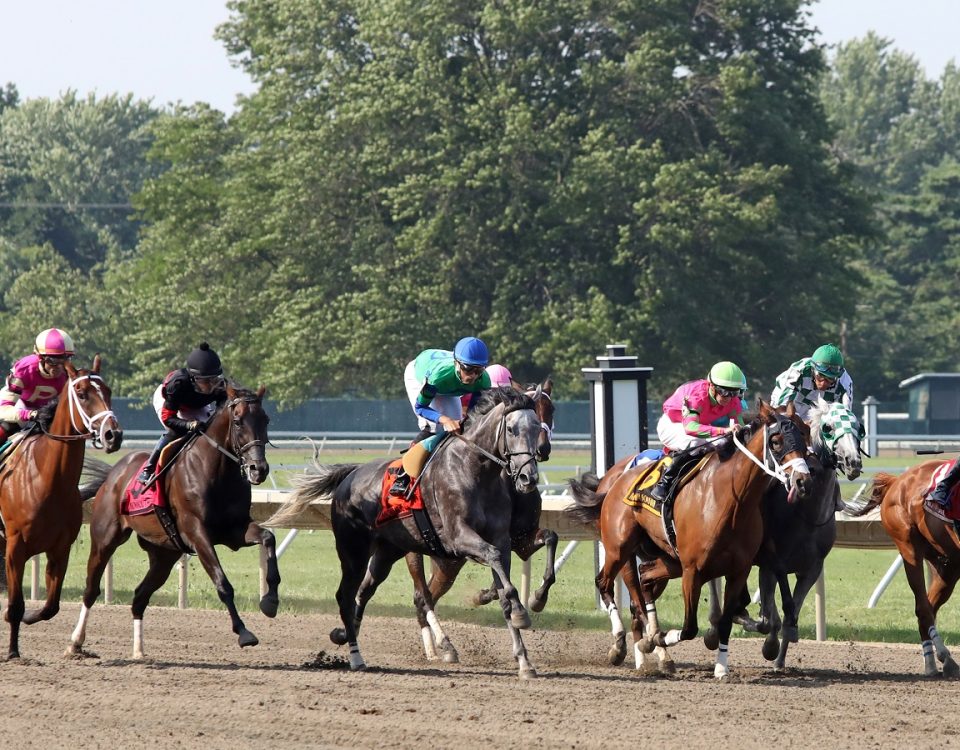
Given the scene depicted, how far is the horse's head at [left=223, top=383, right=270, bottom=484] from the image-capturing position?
8918 mm

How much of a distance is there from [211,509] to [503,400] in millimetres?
1778

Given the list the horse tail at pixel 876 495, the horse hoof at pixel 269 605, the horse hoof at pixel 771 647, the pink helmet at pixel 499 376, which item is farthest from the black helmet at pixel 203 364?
the horse tail at pixel 876 495

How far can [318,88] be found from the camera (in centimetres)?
3666

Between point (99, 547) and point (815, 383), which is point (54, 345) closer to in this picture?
point (99, 547)

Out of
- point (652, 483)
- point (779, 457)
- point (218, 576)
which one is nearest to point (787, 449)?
point (779, 457)

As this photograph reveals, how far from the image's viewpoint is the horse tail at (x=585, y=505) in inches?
412

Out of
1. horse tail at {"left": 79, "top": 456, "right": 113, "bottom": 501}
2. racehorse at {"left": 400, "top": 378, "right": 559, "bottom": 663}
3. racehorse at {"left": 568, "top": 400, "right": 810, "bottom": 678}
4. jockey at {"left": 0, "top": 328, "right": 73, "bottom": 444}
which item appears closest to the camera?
racehorse at {"left": 568, "top": 400, "right": 810, "bottom": 678}

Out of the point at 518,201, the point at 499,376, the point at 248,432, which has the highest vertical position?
the point at 518,201

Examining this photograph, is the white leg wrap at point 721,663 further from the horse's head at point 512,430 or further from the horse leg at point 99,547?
the horse leg at point 99,547

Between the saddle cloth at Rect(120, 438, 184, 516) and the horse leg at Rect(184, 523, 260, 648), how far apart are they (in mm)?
372

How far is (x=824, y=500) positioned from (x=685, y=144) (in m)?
26.4

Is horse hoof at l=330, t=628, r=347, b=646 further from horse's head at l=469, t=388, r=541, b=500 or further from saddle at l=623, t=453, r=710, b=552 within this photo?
saddle at l=623, t=453, r=710, b=552

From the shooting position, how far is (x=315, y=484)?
10.5 m

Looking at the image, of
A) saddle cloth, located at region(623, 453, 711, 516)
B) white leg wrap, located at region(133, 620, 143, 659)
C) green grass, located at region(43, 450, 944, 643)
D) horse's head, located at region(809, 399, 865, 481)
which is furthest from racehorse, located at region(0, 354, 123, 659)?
horse's head, located at region(809, 399, 865, 481)
